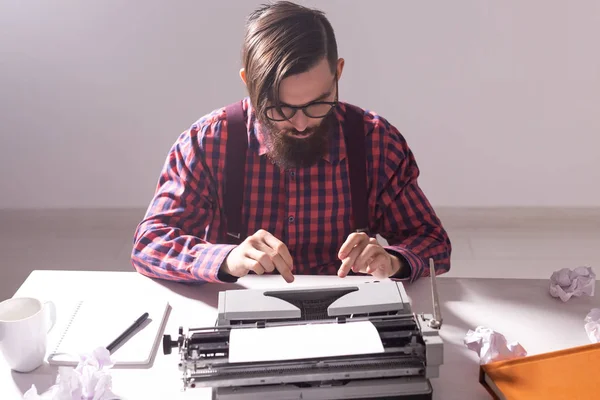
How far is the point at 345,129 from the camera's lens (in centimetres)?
173

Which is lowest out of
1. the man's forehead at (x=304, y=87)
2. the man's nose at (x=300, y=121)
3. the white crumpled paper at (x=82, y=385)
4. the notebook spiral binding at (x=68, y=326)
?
the notebook spiral binding at (x=68, y=326)

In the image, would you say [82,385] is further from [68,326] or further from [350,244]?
[350,244]

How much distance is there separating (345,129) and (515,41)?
1.54m

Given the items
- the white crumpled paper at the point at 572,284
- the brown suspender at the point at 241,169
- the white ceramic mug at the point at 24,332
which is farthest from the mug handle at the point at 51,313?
the white crumpled paper at the point at 572,284

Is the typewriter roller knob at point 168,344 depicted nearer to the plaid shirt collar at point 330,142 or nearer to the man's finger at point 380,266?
the man's finger at point 380,266

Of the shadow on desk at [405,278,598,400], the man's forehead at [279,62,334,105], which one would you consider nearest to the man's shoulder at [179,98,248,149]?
the man's forehead at [279,62,334,105]

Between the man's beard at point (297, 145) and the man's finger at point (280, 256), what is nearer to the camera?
the man's finger at point (280, 256)

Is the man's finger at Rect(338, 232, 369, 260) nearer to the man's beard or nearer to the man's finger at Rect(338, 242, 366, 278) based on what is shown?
the man's finger at Rect(338, 242, 366, 278)

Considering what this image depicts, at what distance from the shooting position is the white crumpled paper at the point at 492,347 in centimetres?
124

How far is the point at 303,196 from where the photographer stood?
5.74 feet

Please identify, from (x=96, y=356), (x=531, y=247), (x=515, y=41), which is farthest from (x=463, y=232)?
(x=96, y=356)

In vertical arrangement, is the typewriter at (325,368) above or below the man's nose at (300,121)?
below

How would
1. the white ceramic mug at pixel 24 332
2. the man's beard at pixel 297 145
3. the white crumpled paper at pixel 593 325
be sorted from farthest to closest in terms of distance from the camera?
the man's beard at pixel 297 145
the white crumpled paper at pixel 593 325
the white ceramic mug at pixel 24 332

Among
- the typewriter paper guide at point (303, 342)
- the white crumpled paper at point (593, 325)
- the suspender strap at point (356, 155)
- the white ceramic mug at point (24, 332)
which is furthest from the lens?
the suspender strap at point (356, 155)
